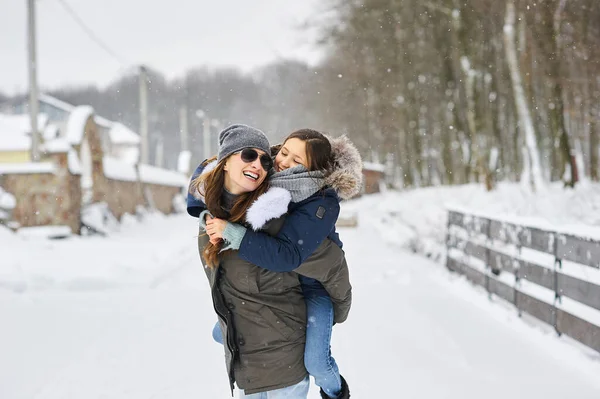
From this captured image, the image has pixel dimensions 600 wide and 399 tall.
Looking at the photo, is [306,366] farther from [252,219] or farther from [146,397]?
[146,397]

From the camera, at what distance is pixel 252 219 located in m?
2.60

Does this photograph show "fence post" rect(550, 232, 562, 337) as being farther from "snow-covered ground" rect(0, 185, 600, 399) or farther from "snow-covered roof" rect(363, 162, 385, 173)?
"snow-covered roof" rect(363, 162, 385, 173)

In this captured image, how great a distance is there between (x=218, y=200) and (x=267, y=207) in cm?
28

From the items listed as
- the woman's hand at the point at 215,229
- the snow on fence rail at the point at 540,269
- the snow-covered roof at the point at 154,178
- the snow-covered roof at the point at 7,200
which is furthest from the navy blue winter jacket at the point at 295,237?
the snow-covered roof at the point at 154,178

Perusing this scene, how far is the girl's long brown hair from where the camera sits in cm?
268

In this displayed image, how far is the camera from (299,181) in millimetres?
2641

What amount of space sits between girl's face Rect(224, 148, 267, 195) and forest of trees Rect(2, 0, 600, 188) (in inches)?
555

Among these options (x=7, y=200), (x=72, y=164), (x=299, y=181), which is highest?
(x=72, y=164)

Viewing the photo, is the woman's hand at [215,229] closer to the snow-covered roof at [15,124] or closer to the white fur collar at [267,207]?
the white fur collar at [267,207]

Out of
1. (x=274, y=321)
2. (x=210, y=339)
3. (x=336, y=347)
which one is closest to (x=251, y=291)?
(x=274, y=321)

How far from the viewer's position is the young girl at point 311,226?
8.47 feet

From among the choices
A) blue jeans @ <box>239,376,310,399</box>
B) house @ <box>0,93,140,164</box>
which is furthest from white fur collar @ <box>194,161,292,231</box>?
house @ <box>0,93,140,164</box>

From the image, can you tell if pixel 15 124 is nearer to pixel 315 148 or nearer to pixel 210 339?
pixel 210 339

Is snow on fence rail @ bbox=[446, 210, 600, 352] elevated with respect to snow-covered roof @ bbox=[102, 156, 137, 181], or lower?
lower
